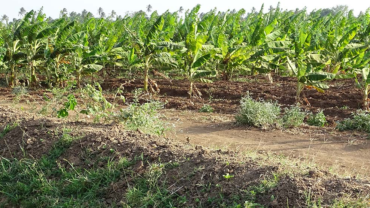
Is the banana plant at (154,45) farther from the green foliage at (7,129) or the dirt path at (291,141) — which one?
the green foliage at (7,129)

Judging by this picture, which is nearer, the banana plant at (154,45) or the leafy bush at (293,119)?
the leafy bush at (293,119)

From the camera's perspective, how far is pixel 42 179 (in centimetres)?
519

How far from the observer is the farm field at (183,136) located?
4461 millimetres

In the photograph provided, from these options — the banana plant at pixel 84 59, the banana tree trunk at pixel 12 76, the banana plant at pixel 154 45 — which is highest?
the banana plant at pixel 154 45

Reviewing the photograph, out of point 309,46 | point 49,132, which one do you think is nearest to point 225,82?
point 309,46

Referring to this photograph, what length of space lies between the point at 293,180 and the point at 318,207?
1.33 ft

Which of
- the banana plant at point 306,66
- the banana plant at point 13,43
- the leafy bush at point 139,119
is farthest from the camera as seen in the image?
the banana plant at point 13,43

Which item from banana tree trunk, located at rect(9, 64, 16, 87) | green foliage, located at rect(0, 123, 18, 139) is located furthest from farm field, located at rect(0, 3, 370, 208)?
banana tree trunk, located at rect(9, 64, 16, 87)

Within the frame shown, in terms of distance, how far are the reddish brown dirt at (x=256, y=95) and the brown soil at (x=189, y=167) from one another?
4.03 metres

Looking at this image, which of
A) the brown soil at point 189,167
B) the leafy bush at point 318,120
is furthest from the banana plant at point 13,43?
the leafy bush at point 318,120

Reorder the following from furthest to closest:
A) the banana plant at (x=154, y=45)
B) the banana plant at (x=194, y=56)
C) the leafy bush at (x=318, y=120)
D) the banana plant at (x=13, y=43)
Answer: the banana plant at (x=13, y=43), the banana plant at (x=154, y=45), the banana plant at (x=194, y=56), the leafy bush at (x=318, y=120)

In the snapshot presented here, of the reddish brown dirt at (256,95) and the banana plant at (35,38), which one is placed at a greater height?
the banana plant at (35,38)

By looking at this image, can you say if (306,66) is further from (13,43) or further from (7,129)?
(13,43)

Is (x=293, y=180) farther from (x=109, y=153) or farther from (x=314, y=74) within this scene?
(x=314, y=74)
